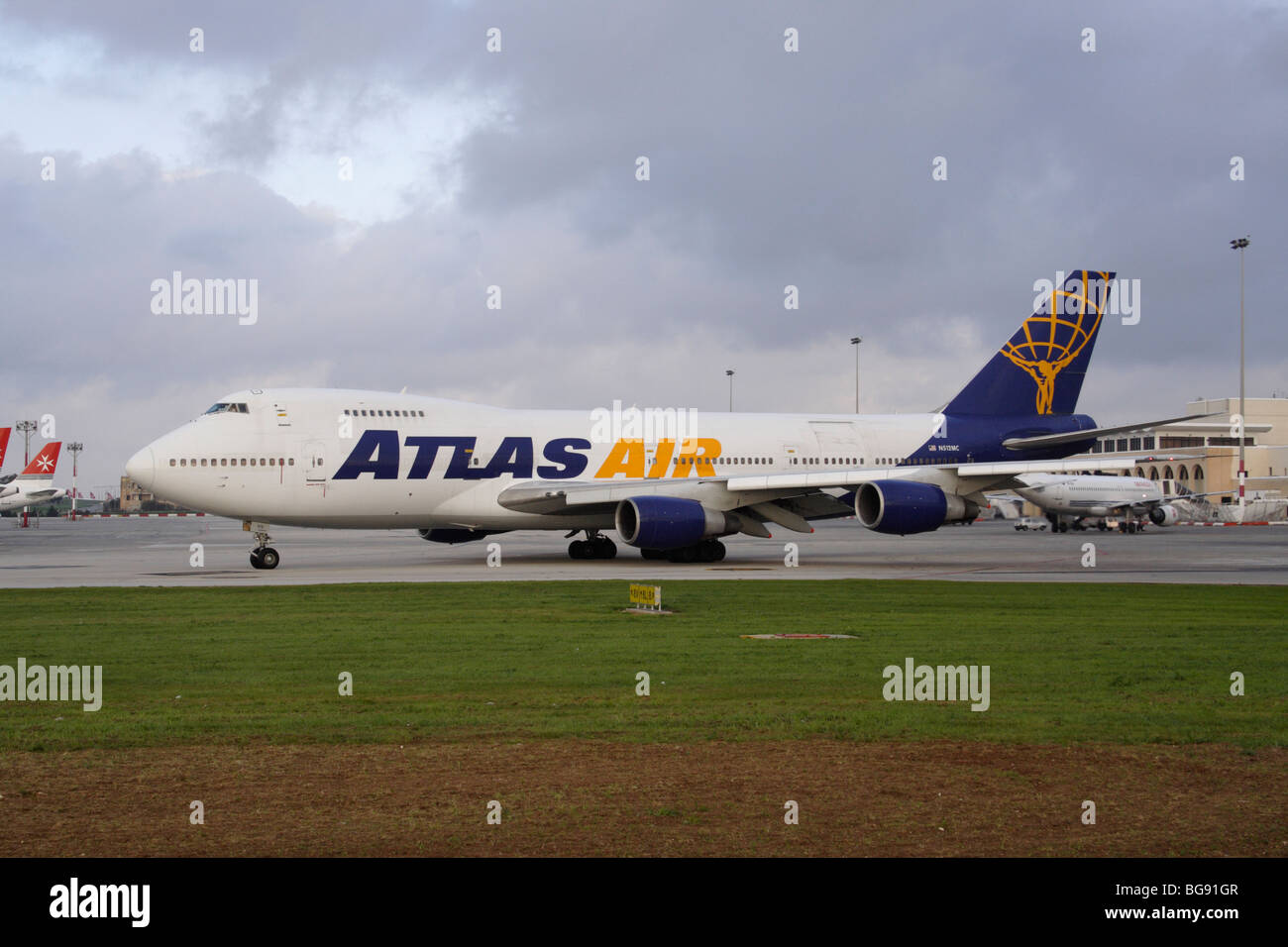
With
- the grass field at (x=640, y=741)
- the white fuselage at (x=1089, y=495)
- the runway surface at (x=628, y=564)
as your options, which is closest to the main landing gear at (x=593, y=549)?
the runway surface at (x=628, y=564)

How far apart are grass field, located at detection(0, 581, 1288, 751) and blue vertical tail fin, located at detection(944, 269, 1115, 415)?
56.6ft

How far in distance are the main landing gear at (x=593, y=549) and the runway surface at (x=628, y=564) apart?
476mm

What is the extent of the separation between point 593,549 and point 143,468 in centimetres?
1276

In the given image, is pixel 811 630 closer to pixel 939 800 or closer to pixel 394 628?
pixel 394 628

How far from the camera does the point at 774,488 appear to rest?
30.7 metres

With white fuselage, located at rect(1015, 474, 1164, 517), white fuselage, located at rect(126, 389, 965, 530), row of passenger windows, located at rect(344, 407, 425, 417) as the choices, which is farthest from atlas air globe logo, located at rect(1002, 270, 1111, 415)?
white fuselage, located at rect(1015, 474, 1164, 517)

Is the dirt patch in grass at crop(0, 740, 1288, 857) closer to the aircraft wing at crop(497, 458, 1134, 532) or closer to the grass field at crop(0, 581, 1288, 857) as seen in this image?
the grass field at crop(0, 581, 1288, 857)

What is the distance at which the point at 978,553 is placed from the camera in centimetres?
3688

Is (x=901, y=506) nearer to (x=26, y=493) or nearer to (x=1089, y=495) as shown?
(x=1089, y=495)

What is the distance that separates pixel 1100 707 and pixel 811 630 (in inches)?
231

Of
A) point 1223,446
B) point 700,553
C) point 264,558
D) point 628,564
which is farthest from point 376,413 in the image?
point 1223,446

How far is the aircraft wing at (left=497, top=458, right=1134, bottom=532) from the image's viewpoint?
30609mm

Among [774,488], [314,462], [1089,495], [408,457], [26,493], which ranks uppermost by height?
[408,457]

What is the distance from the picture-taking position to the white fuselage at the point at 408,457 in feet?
93.6
